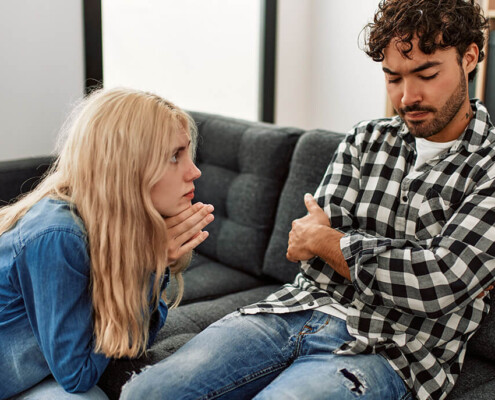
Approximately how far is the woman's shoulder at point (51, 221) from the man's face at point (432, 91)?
83 cm

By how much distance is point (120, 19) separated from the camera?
2.95 metres

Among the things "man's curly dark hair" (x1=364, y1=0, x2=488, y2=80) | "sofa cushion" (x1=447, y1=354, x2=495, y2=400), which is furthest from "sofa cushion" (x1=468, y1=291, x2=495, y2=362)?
"man's curly dark hair" (x1=364, y1=0, x2=488, y2=80)

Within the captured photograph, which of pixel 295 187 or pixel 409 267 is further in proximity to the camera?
pixel 295 187

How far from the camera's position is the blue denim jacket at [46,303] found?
4.10ft

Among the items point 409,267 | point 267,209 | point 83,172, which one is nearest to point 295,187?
point 267,209

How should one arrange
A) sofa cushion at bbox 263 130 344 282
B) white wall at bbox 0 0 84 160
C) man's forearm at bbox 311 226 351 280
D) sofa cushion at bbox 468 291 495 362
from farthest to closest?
1. white wall at bbox 0 0 84 160
2. sofa cushion at bbox 263 130 344 282
3. sofa cushion at bbox 468 291 495 362
4. man's forearm at bbox 311 226 351 280

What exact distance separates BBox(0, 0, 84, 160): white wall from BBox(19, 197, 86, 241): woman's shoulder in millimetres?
1401

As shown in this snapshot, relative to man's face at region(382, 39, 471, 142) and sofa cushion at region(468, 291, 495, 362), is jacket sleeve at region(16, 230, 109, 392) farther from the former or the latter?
sofa cushion at region(468, 291, 495, 362)

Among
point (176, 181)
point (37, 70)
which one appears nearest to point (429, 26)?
point (176, 181)

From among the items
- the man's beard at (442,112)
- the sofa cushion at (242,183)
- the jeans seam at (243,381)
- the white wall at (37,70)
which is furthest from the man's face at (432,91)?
the white wall at (37,70)

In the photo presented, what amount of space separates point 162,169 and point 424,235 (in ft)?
2.09

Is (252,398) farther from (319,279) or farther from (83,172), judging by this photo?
(83,172)

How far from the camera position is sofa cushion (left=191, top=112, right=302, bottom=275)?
2.31 meters

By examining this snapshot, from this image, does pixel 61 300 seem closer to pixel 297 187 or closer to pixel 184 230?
pixel 184 230
